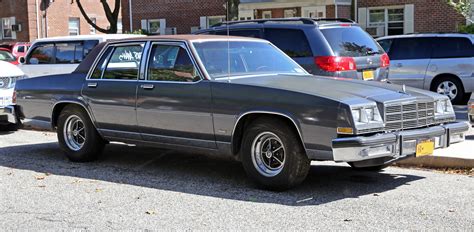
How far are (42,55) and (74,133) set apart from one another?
634 cm

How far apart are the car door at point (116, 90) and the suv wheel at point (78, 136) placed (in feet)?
0.83

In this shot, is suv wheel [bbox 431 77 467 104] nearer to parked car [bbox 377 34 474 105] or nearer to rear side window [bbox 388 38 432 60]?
parked car [bbox 377 34 474 105]

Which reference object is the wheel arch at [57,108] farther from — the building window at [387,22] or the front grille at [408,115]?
the building window at [387,22]

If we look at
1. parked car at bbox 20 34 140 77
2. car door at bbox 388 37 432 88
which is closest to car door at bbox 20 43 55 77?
parked car at bbox 20 34 140 77

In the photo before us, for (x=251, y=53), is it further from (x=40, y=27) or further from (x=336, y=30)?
(x=40, y=27)

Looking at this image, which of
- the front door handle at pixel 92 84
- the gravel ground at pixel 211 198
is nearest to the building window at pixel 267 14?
the gravel ground at pixel 211 198

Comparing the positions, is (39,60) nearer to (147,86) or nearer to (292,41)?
(292,41)

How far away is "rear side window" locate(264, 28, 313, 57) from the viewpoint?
391 inches

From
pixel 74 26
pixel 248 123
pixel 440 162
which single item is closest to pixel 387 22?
pixel 440 162

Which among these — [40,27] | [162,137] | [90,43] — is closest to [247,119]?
[162,137]

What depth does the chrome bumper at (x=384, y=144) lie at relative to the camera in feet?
19.9

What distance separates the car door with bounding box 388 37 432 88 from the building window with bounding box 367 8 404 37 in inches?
356

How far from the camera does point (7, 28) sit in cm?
3856

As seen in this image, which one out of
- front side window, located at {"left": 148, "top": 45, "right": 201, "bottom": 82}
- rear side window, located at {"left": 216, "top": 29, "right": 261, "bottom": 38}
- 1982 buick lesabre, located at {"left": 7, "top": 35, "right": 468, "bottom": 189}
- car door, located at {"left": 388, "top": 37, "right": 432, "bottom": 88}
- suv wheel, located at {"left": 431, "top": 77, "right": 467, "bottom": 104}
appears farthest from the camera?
car door, located at {"left": 388, "top": 37, "right": 432, "bottom": 88}
